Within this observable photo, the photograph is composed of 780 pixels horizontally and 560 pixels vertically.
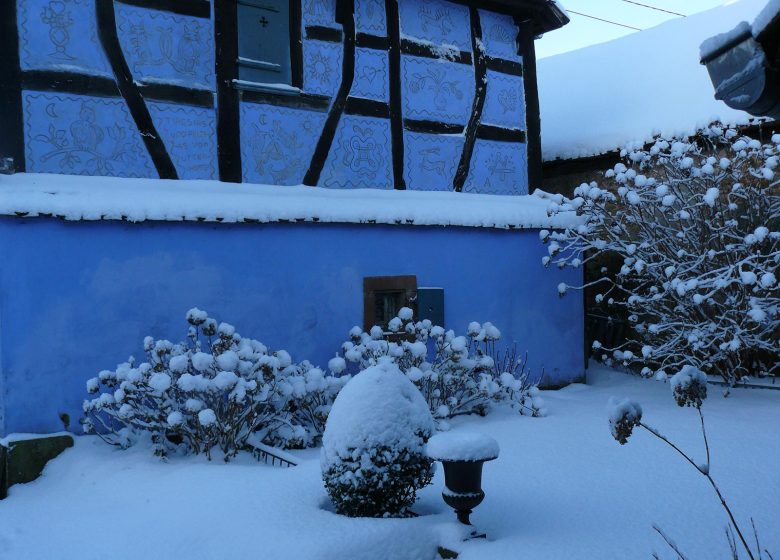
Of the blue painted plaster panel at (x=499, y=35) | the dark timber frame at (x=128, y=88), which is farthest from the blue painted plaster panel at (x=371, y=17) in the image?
the dark timber frame at (x=128, y=88)

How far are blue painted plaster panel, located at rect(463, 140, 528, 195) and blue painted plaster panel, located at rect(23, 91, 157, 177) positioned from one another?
370 cm

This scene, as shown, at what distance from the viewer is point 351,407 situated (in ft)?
13.8

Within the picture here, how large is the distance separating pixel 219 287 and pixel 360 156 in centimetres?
215

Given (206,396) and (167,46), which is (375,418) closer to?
(206,396)

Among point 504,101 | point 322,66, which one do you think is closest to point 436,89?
point 504,101

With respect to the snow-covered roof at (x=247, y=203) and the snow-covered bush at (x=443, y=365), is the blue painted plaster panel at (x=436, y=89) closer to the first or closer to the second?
the snow-covered roof at (x=247, y=203)

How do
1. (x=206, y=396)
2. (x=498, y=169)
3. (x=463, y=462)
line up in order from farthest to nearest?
(x=498, y=169) < (x=206, y=396) < (x=463, y=462)

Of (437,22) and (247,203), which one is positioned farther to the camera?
(437,22)

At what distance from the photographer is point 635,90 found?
451 inches

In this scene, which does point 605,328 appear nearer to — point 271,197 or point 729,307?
point 729,307

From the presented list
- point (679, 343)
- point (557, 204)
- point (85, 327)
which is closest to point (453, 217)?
point (557, 204)

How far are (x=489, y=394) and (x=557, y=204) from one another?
9.00 ft

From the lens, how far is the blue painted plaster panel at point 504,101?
333 inches

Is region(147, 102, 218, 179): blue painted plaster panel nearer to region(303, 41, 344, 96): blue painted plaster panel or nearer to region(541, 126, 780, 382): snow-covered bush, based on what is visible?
region(303, 41, 344, 96): blue painted plaster panel
